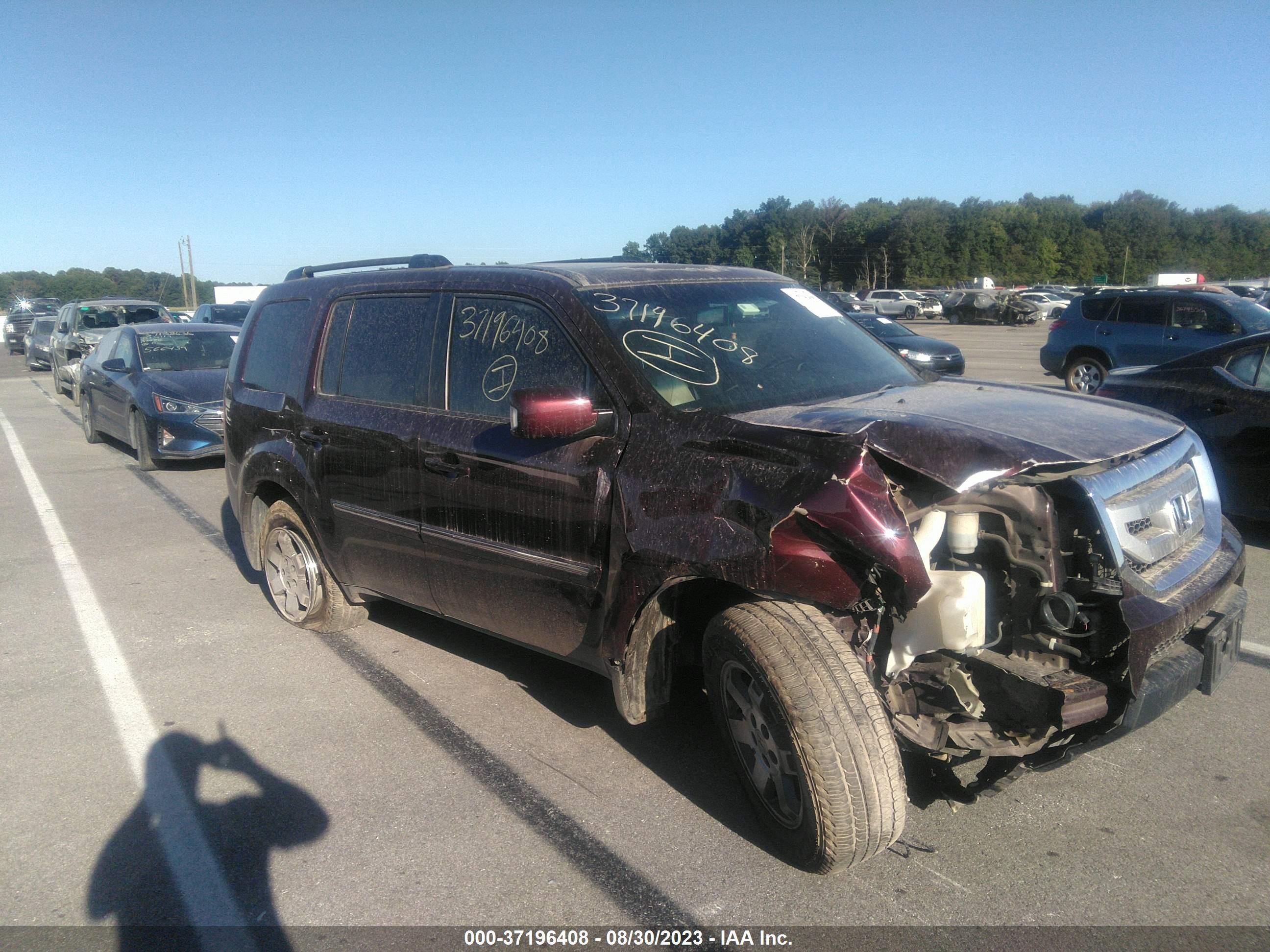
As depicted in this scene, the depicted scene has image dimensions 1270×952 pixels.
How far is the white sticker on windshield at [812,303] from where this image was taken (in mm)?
4469

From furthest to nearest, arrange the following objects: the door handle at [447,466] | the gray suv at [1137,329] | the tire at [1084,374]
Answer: the tire at [1084,374], the gray suv at [1137,329], the door handle at [447,466]

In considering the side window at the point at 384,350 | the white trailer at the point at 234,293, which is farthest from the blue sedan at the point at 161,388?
the white trailer at the point at 234,293

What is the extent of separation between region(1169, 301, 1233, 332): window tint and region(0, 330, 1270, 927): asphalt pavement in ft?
34.9

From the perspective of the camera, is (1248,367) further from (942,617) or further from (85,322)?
(85,322)

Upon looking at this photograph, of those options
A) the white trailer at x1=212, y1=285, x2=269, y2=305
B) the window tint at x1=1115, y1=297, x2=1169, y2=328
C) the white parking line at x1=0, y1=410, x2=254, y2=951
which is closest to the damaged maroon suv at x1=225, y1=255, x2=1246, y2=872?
the white parking line at x1=0, y1=410, x2=254, y2=951

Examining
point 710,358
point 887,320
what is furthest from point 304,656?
point 887,320

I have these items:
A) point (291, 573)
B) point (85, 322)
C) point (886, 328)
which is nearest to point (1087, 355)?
point (886, 328)

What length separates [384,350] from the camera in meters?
4.58

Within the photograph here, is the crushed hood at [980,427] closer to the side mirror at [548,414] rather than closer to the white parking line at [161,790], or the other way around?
the side mirror at [548,414]

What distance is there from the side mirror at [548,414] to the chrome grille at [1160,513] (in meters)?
1.59

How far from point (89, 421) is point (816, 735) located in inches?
534

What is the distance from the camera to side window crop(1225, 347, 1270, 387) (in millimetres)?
6637

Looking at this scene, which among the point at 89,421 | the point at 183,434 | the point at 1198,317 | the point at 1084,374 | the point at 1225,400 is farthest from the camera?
the point at 1084,374

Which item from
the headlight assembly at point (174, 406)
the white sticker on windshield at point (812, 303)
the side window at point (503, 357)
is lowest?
the headlight assembly at point (174, 406)
